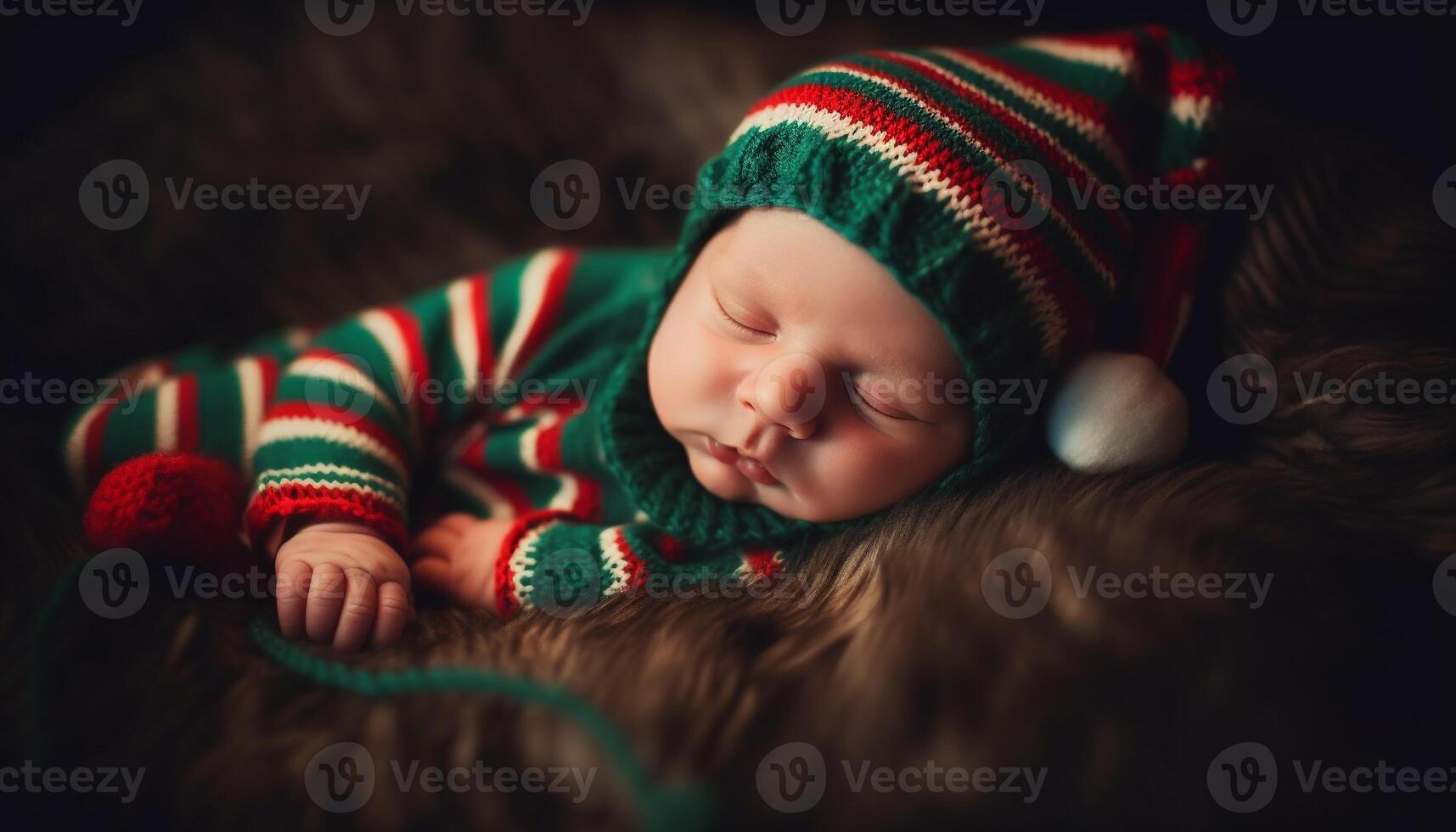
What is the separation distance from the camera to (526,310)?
94 centimetres

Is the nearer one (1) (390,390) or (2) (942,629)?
(2) (942,629)

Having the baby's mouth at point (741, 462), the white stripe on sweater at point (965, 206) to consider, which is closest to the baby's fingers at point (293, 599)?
the baby's mouth at point (741, 462)

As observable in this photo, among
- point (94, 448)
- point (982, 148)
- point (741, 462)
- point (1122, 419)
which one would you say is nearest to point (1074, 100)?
point (982, 148)

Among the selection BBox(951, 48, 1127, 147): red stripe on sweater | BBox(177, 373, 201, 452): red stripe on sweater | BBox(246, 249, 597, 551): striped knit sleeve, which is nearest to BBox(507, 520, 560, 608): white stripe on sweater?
BBox(246, 249, 597, 551): striped knit sleeve

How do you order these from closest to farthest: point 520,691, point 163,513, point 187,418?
point 520,691, point 163,513, point 187,418

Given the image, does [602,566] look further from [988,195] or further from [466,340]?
[988,195]

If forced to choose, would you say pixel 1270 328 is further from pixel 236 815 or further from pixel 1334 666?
pixel 236 815

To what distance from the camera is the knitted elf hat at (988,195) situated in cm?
68

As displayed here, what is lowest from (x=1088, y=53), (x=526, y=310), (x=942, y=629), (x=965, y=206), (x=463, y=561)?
(x=463, y=561)

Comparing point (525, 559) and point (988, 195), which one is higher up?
point (988, 195)

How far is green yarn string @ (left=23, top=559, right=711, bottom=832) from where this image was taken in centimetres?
47

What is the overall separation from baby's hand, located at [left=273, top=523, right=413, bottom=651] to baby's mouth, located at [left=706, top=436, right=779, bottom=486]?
0.88 ft

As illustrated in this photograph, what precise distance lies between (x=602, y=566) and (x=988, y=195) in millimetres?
432

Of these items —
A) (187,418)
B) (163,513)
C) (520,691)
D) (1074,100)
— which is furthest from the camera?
(187,418)
